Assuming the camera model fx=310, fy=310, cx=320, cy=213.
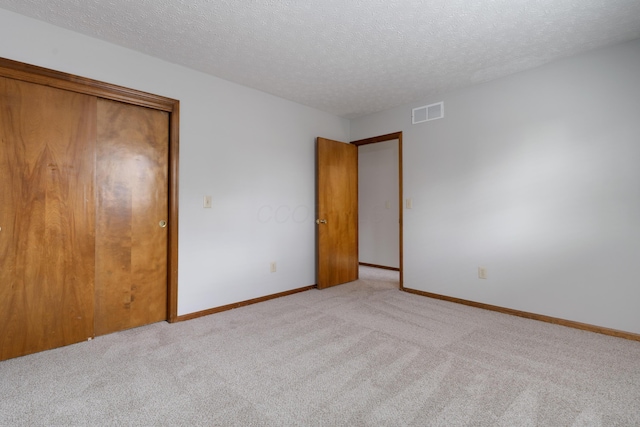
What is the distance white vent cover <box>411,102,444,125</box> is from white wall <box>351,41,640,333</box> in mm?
69

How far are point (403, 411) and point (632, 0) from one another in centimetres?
284

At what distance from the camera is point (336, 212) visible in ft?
13.8

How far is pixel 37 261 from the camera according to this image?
2207 mm

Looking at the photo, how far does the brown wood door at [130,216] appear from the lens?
98.5 inches

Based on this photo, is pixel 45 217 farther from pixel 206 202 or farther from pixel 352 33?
pixel 352 33

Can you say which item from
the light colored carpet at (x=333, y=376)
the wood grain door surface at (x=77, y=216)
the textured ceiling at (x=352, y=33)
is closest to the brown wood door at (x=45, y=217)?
the wood grain door surface at (x=77, y=216)

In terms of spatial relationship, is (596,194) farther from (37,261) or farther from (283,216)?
(37,261)

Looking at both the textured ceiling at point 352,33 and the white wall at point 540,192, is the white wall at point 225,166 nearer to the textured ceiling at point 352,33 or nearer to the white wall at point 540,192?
the textured ceiling at point 352,33

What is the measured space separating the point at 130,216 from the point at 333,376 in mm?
2086

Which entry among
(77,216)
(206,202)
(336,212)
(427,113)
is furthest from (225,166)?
(427,113)

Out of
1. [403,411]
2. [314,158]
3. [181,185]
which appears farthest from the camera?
[314,158]

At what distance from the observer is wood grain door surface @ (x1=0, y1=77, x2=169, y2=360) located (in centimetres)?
212

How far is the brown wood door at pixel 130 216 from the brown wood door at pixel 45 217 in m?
0.08

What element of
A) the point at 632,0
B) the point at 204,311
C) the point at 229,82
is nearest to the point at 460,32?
the point at 632,0
